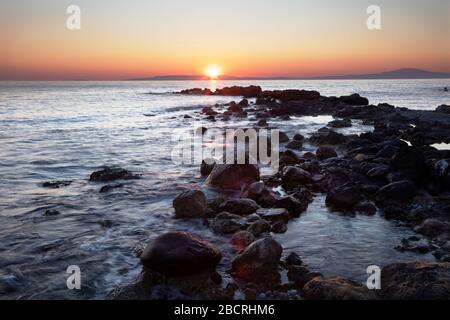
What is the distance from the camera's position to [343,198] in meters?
9.84

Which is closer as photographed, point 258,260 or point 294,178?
point 258,260

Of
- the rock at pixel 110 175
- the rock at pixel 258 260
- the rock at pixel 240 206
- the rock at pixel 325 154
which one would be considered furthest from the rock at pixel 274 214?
the rock at pixel 325 154

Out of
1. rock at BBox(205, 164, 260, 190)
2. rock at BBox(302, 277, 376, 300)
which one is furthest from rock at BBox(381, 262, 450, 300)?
rock at BBox(205, 164, 260, 190)

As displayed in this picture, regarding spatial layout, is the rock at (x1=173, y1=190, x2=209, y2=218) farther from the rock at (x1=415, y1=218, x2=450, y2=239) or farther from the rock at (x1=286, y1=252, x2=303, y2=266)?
the rock at (x1=415, y1=218, x2=450, y2=239)

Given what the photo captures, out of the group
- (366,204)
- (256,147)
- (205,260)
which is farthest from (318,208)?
(256,147)

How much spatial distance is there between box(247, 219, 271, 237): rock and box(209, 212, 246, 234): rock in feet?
0.87

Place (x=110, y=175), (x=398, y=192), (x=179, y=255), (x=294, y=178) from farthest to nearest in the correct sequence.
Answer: (x=110, y=175), (x=294, y=178), (x=398, y=192), (x=179, y=255)

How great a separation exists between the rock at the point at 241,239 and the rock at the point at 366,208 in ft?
11.1

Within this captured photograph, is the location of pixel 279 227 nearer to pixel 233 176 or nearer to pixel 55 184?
pixel 233 176

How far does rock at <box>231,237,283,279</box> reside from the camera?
624cm

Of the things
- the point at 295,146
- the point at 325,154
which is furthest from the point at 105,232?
the point at 295,146

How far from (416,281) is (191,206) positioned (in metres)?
5.19

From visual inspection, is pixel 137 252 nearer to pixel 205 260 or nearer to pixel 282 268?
pixel 205 260
